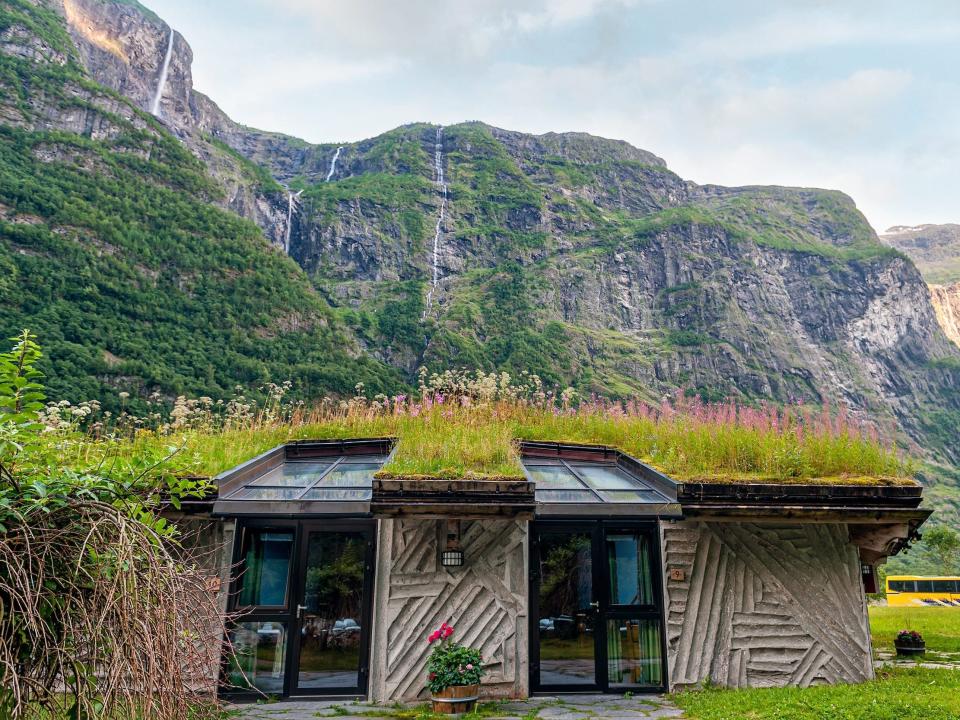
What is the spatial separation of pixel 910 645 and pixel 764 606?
14.1 ft

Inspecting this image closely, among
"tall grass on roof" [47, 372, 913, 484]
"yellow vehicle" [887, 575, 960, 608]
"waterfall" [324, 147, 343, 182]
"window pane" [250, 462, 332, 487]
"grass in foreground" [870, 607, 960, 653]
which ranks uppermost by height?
"waterfall" [324, 147, 343, 182]

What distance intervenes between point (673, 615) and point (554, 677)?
1.45 metres

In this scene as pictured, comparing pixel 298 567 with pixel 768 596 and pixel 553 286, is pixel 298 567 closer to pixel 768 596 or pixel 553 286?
pixel 768 596

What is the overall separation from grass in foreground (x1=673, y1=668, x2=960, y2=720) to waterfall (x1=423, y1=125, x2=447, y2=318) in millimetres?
67472

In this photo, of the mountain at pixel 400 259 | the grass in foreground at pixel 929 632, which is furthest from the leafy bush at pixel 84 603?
the mountain at pixel 400 259

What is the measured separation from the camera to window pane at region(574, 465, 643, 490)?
7.58 metres

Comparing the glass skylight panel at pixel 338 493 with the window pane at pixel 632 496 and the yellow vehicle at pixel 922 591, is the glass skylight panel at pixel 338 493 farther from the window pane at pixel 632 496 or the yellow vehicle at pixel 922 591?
the yellow vehicle at pixel 922 591

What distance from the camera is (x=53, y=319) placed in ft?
121

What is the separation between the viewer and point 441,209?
96.5m

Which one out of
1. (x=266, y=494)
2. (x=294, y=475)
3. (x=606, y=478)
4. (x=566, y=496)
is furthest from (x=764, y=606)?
(x=294, y=475)

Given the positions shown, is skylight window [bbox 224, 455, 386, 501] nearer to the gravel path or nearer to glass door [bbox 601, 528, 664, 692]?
the gravel path

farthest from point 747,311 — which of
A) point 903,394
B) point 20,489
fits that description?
point 20,489

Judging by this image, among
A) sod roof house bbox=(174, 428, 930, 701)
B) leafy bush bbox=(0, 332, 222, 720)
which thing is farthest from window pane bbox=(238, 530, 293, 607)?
leafy bush bbox=(0, 332, 222, 720)

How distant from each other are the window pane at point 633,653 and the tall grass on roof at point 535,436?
1714 millimetres
